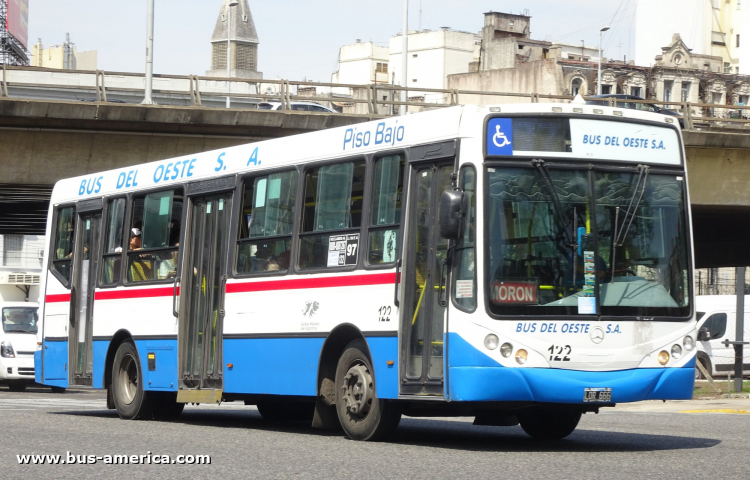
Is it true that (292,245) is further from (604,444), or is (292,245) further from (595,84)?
(595,84)

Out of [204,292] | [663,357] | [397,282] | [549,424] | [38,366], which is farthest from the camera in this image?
[38,366]

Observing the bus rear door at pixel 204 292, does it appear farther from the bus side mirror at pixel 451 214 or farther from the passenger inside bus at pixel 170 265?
the bus side mirror at pixel 451 214

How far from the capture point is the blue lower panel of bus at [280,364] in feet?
39.4

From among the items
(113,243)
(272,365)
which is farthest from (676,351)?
(113,243)

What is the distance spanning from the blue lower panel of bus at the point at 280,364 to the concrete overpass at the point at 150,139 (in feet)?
50.5

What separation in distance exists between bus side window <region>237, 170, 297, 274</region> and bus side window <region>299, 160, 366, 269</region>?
30cm

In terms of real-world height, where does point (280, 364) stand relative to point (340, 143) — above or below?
below

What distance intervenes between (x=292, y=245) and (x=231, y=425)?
118 inches

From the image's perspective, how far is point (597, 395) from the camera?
11172mm

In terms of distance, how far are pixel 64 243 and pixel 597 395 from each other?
9811 millimetres

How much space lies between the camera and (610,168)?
1165 centimetres

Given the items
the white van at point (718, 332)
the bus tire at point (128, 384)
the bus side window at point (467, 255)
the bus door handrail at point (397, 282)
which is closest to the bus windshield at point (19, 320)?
the bus tire at point (128, 384)

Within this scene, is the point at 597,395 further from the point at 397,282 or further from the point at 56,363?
the point at 56,363

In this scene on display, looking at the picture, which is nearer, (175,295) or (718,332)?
(175,295)
